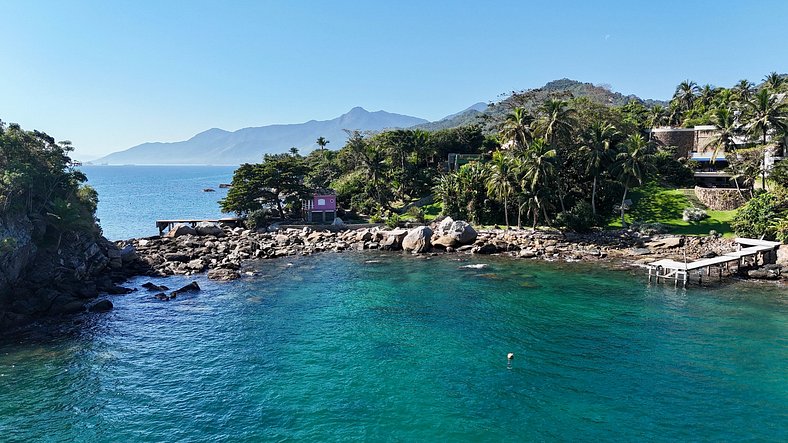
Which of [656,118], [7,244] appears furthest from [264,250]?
[656,118]

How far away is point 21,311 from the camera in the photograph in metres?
38.4

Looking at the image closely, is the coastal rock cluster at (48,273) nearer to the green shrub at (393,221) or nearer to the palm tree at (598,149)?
the green shrub at (393,221)

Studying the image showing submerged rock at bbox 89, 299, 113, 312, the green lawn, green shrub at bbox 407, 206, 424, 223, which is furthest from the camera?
green shrub at bbox 407, 206, 424, 223

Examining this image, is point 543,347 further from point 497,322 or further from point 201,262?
point 201,262

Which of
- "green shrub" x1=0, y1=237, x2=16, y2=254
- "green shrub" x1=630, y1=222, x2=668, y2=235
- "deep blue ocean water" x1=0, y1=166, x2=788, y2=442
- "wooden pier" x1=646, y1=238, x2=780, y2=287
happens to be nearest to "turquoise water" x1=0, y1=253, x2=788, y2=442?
"deep blue ocean water" x1=0, y1=166, x2=788, y2=442

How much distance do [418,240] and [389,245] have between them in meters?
4.54

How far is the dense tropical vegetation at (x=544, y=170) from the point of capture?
65.3 m

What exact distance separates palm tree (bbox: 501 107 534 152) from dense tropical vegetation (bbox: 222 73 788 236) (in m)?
0.16

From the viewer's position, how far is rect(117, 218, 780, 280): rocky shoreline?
56.8m

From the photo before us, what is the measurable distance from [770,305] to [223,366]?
4418 cm

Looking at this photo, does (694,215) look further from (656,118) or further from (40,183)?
(40,183)

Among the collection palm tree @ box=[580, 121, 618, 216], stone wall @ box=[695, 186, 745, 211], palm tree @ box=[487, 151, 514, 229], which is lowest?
stone wall @ box=[695, 186, 745, 211]

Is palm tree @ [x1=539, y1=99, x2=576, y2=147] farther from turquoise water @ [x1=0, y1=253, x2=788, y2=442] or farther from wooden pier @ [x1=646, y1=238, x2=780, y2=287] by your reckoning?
turquoise water @ [x1=0, y1=253, x2=788, y2=442]

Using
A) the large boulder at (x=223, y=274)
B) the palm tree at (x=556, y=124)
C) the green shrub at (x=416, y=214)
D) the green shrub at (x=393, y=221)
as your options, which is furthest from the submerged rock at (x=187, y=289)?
the palm tree at (x=556, y=124)
